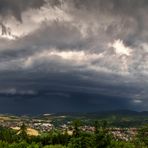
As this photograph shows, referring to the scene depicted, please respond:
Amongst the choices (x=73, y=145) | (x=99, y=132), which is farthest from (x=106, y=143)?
(x=73, y=145)

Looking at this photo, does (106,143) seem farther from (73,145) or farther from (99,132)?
(73,145)
